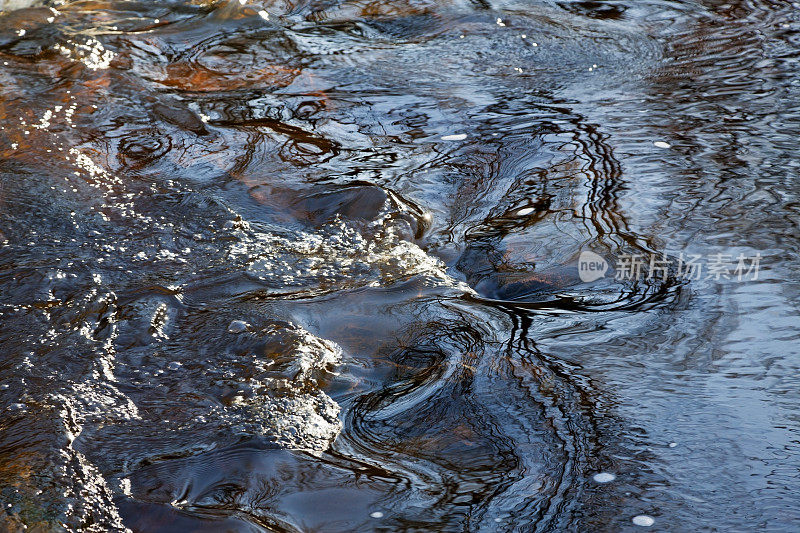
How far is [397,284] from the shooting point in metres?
3.32

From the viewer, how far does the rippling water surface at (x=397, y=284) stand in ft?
7.72

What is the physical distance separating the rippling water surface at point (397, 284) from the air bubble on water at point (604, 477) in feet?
0.10

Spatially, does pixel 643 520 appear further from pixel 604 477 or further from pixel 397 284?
pixel 397 284

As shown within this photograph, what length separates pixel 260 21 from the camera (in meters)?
6.20

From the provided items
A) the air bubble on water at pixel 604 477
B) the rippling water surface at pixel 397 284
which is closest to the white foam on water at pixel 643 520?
the rippling water surface at pixel 397 284

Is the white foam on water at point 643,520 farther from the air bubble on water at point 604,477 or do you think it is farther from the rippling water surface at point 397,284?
the air bubble on water at point 604,477

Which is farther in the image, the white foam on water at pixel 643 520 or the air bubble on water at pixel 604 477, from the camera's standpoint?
the air bubble on water at pixel 604 477

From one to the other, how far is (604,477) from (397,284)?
130 cm

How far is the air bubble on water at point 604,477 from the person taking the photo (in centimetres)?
233

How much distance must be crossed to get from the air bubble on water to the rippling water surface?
32mm

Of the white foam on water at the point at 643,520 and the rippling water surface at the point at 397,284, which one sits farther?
the rippling water surface at the point at 397,284

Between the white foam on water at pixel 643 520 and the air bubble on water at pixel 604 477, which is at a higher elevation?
the white foam on water at pixel 643 520

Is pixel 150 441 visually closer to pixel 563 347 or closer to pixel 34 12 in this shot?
pixel 563 347

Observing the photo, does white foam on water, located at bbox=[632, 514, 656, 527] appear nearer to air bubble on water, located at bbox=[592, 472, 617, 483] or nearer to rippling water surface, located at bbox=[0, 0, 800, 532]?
rippling water surface, located at bbox=[0, 0, 800, 532]
